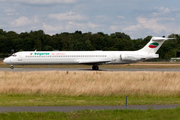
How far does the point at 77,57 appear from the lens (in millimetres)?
38688

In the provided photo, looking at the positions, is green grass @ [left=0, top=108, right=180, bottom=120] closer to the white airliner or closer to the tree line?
the white airliner

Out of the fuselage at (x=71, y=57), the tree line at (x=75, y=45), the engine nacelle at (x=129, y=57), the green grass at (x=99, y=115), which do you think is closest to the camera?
the green grass at (x=99, y=115)

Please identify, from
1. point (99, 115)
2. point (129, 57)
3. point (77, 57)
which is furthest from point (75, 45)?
point (99, 115)

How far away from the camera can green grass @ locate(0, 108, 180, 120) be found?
357 inches

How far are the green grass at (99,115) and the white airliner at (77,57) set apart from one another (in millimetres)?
28359

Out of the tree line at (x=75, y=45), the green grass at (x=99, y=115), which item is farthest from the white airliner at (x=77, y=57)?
the tree line at (x=75, y=45)

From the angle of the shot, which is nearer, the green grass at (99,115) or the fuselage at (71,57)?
the green grass at (99,115)

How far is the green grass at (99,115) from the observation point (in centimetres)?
907

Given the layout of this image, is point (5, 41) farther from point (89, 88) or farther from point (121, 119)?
point (121, 119)

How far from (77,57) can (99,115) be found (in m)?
29.5

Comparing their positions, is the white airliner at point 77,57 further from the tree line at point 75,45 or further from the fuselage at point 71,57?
the tree line at point 75,45

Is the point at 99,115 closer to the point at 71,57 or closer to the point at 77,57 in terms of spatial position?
the point at 71,57

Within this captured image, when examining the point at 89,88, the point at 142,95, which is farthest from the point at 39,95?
the point at 142,95

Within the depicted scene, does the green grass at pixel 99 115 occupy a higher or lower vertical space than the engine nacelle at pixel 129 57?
lower
